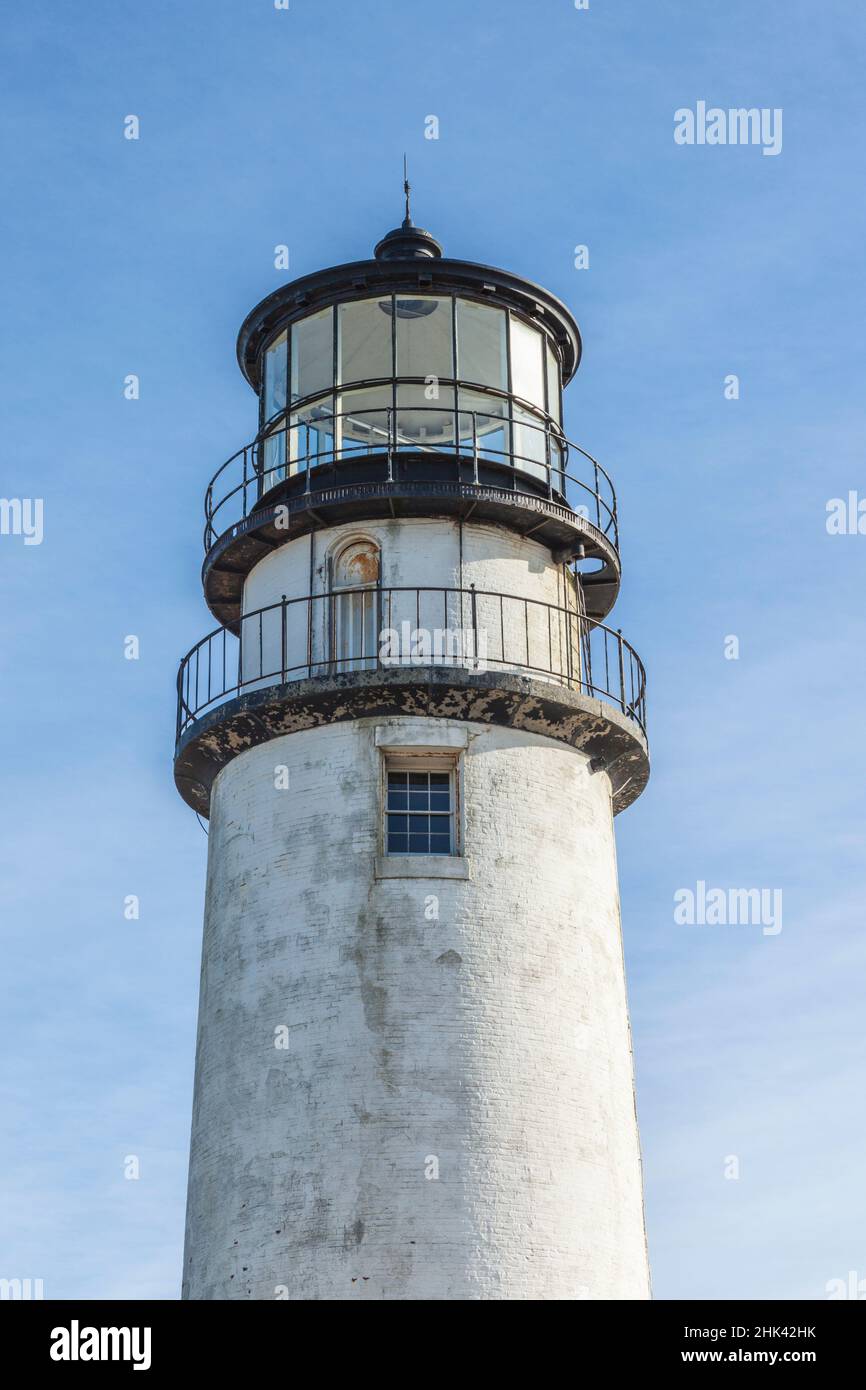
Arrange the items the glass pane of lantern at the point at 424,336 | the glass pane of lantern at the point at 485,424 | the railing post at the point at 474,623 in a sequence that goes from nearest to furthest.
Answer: the railing post at the point at 474,623
the glass pane of lantern at the point at 485,424
the glass pane of lantern at the point at 424,336

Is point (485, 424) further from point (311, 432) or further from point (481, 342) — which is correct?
point (311, 432)

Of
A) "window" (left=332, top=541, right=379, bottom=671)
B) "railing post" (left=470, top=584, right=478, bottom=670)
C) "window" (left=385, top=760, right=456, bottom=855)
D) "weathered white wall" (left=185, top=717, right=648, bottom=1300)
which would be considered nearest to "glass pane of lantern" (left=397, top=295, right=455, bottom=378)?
"window" (left=332, top=541, right=379, bottom=671)

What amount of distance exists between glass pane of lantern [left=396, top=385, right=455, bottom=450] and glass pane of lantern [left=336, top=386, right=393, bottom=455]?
0.22 metres

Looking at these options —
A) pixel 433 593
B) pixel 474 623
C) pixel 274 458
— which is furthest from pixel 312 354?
pixel 474 623

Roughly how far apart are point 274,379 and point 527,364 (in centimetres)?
348

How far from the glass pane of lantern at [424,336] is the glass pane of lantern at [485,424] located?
1.58ft

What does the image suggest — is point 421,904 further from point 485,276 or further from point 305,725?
point 485,276

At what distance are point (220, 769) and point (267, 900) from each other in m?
2.55

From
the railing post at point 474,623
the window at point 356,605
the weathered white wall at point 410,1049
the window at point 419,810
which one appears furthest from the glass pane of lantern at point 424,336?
the window at point 419,810

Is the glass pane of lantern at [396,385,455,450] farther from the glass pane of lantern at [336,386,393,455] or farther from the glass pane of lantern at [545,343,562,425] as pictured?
the glass pane of lantern at [545,343,562,425]

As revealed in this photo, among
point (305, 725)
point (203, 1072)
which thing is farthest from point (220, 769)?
point (203, 1072)

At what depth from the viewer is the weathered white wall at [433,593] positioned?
2539 cm

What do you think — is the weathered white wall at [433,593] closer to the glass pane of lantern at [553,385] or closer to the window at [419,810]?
the window at [419,810]

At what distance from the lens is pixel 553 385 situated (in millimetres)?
27844
